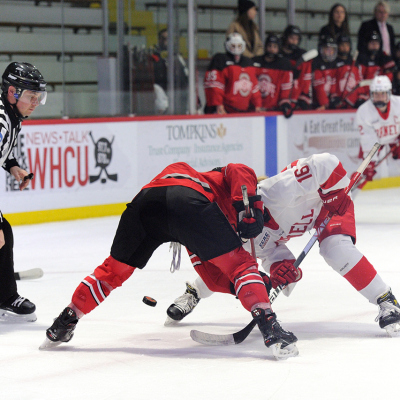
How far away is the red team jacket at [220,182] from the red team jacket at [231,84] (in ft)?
15.4

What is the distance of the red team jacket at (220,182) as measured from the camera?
2.55 meters

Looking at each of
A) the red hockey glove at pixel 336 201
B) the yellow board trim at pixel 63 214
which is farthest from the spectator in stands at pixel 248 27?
the red hockey glove at pixel 336 201

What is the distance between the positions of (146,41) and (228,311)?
162 inches

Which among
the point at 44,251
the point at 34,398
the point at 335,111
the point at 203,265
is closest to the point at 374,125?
the point at 335,111

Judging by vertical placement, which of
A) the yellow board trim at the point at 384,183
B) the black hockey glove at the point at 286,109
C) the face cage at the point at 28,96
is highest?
the face cage at the point at 28,96

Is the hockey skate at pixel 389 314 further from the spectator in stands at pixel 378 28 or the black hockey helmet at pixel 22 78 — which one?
the spectator in stands at pixel 378 28

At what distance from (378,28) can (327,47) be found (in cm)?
107

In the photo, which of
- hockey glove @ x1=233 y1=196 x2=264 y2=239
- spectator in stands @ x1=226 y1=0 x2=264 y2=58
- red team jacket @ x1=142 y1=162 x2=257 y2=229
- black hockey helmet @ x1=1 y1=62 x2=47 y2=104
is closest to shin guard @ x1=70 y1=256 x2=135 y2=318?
red team jacket @ x1=142 y1=162 x2=257 y2=229

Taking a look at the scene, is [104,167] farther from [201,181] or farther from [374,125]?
[201,181]

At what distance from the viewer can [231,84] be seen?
24.4 ft

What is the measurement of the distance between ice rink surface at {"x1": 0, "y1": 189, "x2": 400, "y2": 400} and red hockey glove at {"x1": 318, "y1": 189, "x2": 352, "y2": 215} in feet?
1.49

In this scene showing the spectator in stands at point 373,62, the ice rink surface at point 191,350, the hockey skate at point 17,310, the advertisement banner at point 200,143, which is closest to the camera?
the ice rink surface at point 191,350

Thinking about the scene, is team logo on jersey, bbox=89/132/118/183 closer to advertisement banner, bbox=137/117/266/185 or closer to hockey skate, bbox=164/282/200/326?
advertisement banner, bbox=137/117/266/185

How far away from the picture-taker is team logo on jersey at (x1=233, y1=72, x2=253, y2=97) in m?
7.46
